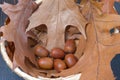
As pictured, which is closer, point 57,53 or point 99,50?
point 99,50

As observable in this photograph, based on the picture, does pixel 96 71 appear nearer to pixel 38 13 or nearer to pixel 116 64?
pixel 38 13

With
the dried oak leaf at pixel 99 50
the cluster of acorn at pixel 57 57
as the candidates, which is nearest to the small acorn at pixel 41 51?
the cluster of acorn at pixel 57 57

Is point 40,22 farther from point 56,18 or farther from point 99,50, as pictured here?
point 99,50

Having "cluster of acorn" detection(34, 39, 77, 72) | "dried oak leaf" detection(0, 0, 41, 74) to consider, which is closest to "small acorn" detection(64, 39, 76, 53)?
"cluster of acorn" detection(34, 39, 77, 72)

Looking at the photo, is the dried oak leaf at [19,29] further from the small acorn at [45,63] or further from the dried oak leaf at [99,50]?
the dried oak leaf at [99,50]

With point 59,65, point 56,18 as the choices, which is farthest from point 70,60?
point 56,18

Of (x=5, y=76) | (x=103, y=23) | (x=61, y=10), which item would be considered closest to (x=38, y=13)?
(x=61, y=10)

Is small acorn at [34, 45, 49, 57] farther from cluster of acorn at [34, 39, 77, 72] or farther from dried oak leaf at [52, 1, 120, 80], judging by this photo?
dried oak leaf at [52, 1, 120, 80]
